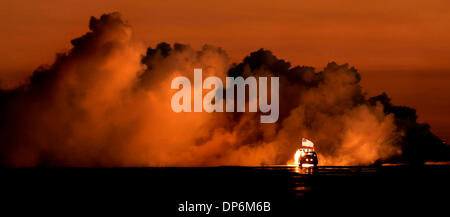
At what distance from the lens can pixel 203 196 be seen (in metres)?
75.6
